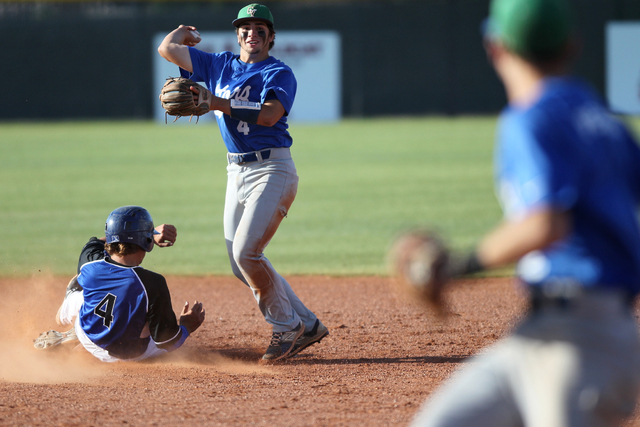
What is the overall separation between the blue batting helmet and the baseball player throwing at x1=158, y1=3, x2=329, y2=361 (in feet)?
1.70

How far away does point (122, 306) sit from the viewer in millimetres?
4082

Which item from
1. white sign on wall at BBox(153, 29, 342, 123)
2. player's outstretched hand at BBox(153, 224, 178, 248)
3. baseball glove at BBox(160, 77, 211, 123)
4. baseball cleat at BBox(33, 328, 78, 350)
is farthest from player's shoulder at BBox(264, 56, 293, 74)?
white sign on wall at BBox(153, 29, 342, 123)

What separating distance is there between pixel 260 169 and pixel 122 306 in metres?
1.12

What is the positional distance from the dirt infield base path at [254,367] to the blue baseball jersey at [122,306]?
20 cm


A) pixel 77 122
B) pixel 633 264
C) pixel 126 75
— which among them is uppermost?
pixel 633 264

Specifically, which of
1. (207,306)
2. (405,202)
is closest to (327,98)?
(405,202)

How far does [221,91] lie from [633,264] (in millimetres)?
3284

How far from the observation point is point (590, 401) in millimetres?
1646

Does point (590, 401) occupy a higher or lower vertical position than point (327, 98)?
higher

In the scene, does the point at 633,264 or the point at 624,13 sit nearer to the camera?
the point at 633,264

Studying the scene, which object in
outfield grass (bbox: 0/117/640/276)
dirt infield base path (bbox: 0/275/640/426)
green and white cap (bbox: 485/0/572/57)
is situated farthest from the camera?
outfield grass (bbox: 0/117/640/276)

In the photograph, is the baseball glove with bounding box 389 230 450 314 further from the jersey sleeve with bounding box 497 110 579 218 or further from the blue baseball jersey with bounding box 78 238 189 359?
the blue baseball jersey with bounding box 78 238 189 359

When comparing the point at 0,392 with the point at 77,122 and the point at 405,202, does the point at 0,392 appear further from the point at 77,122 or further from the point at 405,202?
the point at 77,122

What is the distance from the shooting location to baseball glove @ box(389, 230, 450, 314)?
5.69 feet
